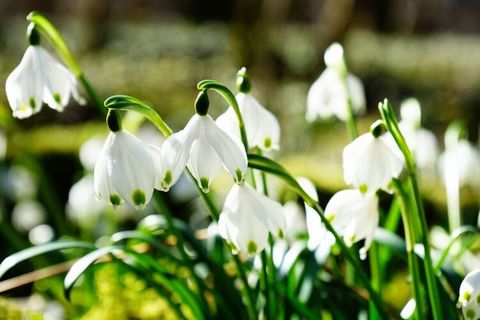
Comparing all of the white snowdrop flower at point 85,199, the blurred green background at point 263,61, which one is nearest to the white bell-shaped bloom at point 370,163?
the blurred green background at point 263,61

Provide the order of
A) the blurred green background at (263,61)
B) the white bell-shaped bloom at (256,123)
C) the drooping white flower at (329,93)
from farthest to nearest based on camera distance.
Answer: the blurred green background at (263,61) → the drooping white flower at (329,93) → the white bell-shaped bloom at (256,123)

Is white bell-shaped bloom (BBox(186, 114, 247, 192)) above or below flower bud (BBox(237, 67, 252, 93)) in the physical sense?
below

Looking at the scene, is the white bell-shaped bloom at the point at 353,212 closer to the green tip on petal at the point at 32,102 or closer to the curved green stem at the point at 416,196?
the curved green stem at the point at 416,196

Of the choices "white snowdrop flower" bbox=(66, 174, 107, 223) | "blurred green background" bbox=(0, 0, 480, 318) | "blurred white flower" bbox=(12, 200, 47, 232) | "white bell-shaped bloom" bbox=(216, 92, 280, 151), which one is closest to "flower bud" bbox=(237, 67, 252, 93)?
"white bell-shaped bloom" bbox=(216, 92, 280, 151)

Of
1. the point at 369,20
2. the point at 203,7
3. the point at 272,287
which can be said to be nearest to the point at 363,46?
the point at 369,20

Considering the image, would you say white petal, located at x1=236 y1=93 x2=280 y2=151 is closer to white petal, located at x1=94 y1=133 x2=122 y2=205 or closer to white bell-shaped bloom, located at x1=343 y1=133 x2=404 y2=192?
white bell-shaped bloom, located at x1=343 y1=133 x2=404 y2=192

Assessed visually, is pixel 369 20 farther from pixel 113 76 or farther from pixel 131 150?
pixel 131 150

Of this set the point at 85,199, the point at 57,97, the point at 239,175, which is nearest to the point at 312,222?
the point at 239,175
